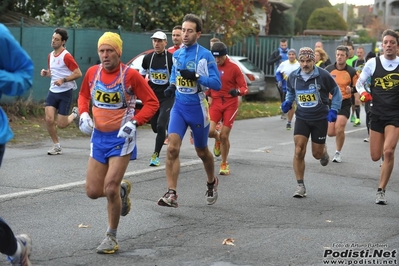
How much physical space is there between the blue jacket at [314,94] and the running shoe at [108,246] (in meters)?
4.23

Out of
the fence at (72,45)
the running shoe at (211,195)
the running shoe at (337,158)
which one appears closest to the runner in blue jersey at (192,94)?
the running shoe at (211,195)

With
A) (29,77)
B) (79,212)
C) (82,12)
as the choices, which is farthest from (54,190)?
(82,12)

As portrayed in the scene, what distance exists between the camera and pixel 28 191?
1010cm

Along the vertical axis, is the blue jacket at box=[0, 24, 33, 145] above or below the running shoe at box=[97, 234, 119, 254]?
above

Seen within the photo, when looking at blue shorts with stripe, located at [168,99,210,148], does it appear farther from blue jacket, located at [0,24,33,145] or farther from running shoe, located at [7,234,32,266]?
blue jacket, located at [0,24,33,145]

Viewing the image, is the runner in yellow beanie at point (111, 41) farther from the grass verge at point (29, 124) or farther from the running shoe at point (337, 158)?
the grass verge at point (29, 124)

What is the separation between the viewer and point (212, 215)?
30.0 feet

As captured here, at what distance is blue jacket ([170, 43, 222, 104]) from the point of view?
9.55m

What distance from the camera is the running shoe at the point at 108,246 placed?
23.5 feet

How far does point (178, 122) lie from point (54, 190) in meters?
1.85

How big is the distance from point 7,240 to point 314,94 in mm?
5650

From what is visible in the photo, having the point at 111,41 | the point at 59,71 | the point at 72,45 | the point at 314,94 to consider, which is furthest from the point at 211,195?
the point at 72,45

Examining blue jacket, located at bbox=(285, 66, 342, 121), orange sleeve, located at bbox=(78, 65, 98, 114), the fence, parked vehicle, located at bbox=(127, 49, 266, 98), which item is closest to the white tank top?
blue jacket, located at bbox=(285, 66, 342, 121)

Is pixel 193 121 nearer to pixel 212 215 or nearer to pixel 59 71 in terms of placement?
pixel 212 215
